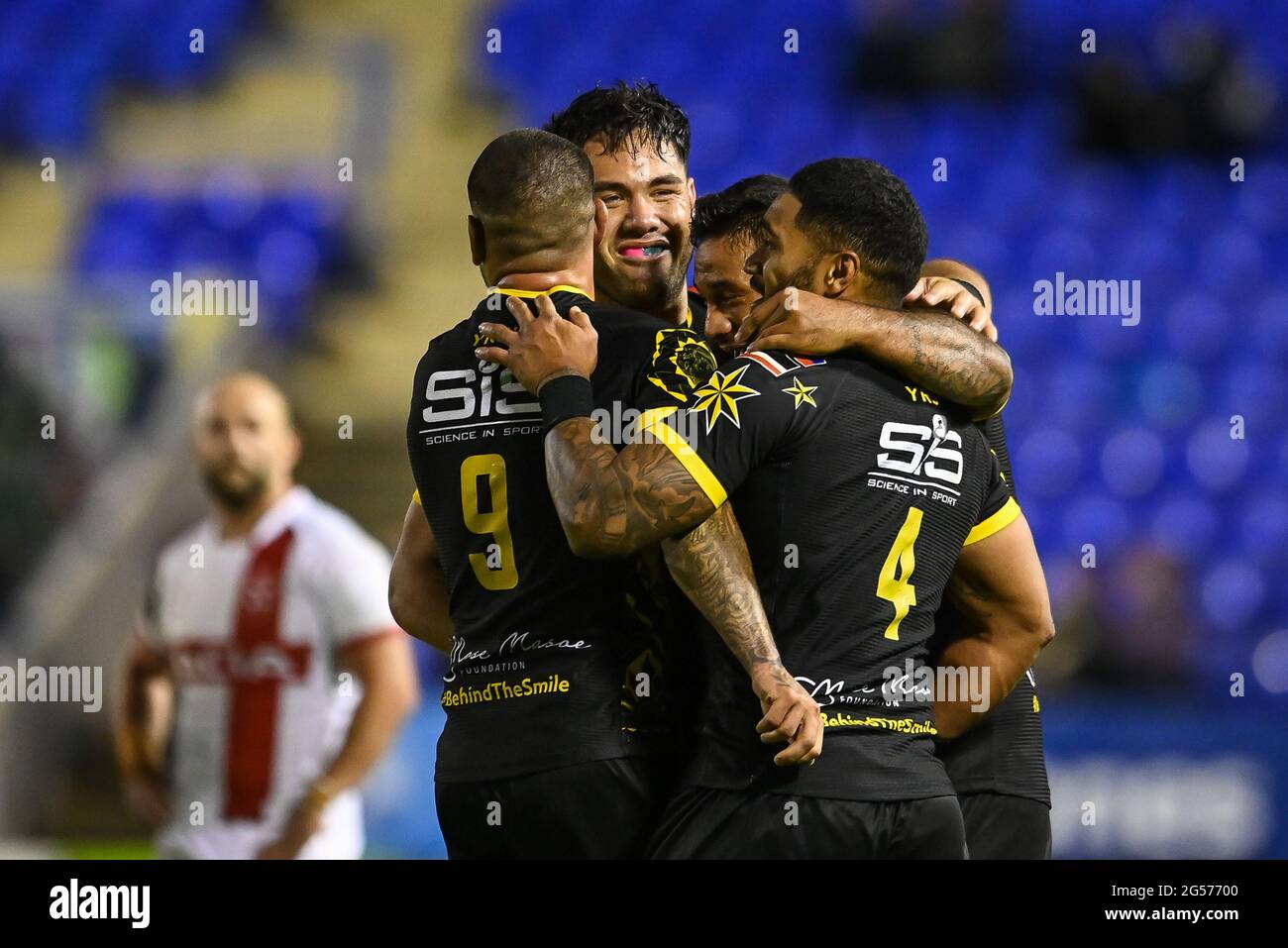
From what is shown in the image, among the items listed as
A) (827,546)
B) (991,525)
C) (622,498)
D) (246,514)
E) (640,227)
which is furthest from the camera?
(246,514)

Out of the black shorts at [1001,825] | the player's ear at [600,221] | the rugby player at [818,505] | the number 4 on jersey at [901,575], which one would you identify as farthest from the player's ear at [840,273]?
the black shorts at [1001,825]

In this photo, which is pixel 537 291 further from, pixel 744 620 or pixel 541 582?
pixel 744 620

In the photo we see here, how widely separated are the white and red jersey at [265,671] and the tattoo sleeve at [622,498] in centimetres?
324

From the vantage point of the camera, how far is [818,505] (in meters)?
2.81

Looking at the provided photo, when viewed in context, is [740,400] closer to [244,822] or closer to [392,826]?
[244,822]

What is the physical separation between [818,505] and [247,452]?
12.6 ft

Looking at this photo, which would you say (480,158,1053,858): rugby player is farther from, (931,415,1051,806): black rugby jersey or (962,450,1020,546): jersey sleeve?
(931,415,1051,806): black rugby jersey

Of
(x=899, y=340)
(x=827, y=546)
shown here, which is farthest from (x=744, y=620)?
(x=899, y=340)

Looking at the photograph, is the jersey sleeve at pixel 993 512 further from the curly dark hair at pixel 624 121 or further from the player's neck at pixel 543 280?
the curly dark hair at pixel 624 121

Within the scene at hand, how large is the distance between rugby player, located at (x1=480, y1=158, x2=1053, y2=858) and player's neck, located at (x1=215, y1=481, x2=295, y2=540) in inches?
133

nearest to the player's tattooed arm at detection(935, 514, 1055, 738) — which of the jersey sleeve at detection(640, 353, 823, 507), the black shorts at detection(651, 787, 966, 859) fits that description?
the black shorts at detection(651, 787, 966, 859)
